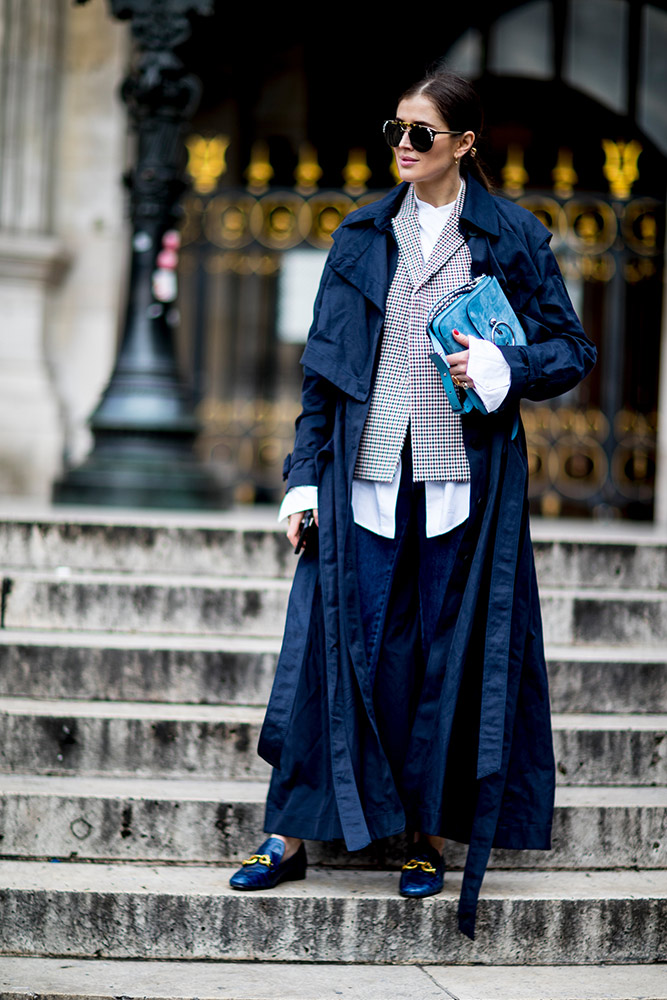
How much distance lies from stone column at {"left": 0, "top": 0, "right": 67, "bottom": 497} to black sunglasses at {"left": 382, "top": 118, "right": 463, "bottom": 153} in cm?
501

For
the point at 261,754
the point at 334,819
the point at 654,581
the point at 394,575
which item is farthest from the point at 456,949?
the point at 654,581

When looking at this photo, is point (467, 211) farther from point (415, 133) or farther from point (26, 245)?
point (26, 245)

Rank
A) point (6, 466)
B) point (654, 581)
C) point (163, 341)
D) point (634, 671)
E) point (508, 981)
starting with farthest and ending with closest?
point (6, 466)
point (163, 341)
point (654, 581)
point (634, 671)
point (508, 981)

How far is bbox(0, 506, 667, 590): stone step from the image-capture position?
5.27 metres

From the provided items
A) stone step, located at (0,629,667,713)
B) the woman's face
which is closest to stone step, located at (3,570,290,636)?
stone step, located at (0,629,667,713)

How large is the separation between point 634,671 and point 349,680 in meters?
1.59

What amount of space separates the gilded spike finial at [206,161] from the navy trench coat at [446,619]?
5.44 m

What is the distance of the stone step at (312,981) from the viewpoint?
10.00 ft

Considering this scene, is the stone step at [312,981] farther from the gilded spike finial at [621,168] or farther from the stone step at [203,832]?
the gilded spike finial at [621,168]

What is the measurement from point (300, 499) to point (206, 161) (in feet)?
19.0

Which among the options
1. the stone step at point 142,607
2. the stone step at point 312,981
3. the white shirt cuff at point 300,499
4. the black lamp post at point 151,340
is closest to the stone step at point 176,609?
the stone step at point 142,607

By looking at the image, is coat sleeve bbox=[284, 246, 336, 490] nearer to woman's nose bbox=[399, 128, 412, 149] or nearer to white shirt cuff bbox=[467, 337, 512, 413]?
woman's nose bbox=[399, 128, 412, 149]

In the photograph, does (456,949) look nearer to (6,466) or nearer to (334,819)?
(334,819)

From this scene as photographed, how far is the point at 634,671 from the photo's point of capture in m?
4.47
